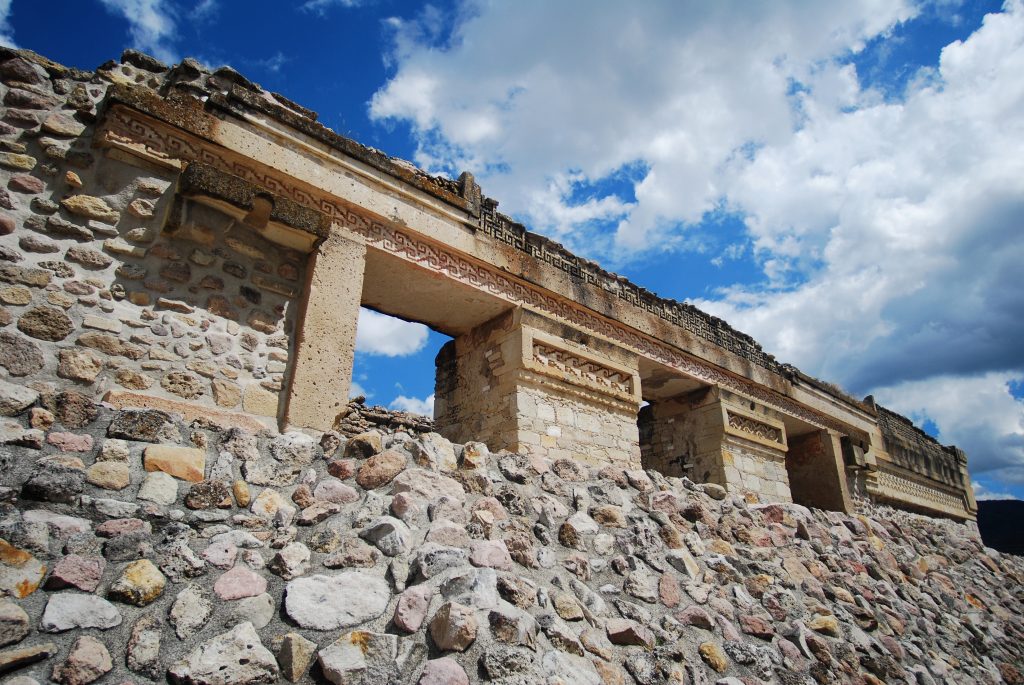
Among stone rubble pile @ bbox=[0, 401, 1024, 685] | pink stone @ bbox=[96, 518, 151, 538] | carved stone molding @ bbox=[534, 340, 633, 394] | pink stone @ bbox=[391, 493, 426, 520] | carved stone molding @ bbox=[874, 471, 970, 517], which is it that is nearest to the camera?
stone rubble pile @ bbox=[0, 401, 1024, 685]

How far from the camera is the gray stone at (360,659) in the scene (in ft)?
7.04

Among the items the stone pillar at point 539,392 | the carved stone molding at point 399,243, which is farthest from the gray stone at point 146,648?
the stone pillar at point 539,392

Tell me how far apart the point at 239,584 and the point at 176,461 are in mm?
834

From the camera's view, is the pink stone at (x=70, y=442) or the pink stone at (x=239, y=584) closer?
the pink stone at (x=239, y=584)

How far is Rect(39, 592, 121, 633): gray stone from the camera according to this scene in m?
2.06

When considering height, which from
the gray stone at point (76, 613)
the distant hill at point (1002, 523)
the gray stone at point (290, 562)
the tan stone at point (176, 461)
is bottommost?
the gray stone at point (76, 613)

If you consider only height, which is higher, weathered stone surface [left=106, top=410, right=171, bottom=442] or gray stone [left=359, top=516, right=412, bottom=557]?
weathered stone surface [left=106, top=410, right=171, bottom=442]

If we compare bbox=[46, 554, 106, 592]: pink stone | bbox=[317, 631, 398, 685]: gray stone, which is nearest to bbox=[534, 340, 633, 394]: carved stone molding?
bbox=[317, 631, 398, 685]: gray stone

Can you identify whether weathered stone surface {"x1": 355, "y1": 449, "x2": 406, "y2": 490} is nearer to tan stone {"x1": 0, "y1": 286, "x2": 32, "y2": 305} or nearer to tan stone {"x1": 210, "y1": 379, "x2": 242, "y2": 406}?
tan stone {"x1": 210, "y1": 379, "x2": 242, "y2": 406}

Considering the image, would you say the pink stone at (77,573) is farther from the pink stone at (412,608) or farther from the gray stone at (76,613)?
the pink stone at (412,608)

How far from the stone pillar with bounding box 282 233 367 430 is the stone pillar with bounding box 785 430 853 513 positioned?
27.3ft

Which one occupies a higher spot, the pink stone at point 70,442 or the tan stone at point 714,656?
the pink stone at point 70,442

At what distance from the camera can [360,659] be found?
221 centimetres

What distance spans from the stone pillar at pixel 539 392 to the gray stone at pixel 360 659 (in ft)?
11.1
